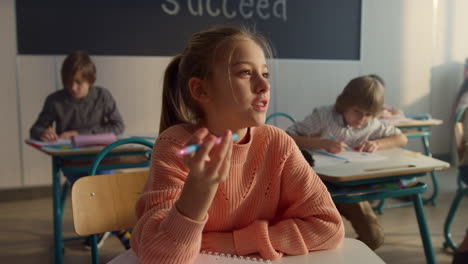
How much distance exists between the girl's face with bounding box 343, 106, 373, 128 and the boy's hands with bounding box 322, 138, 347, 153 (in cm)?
20

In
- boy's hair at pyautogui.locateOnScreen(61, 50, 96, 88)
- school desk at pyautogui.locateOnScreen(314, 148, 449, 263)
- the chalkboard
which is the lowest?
school desk at pyautogui.locateOnScreen(314, 148, 449, 263)

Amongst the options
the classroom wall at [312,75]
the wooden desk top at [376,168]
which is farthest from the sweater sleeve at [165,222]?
the classroom wall at [312,75]

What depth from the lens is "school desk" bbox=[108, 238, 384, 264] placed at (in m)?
0.77

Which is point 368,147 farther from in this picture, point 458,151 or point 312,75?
point 312,75

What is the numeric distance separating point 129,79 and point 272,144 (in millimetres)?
2937

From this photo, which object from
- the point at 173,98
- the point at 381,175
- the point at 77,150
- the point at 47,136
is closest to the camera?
the point at 173,98

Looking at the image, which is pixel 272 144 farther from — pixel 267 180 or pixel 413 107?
pixel 413 107

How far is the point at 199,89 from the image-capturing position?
2.97 ft

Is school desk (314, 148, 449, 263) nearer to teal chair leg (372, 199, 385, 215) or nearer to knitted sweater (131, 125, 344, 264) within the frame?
knitted sweater (131, 125, 344, 264)

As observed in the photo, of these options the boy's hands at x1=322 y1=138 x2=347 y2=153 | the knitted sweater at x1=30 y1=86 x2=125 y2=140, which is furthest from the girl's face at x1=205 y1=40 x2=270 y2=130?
the knitted sweater at x1=30 y1=86 x2=125 y2=140

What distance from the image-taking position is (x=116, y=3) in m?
3.59

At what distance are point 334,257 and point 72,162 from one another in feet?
5.71

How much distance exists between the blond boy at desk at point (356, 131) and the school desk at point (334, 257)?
107cm

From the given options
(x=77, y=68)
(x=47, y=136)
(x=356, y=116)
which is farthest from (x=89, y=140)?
(x=356, y=116)
